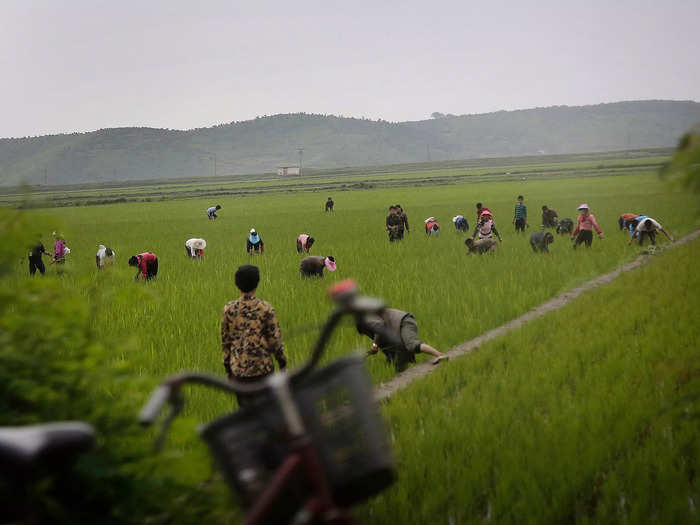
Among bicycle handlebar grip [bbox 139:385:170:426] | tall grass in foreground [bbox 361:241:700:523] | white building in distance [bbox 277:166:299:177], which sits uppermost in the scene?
white building in distance [bbox 277:166:299:177]

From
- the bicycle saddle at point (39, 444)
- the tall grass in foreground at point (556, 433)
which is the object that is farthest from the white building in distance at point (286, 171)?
the bicycle saddle at point (39, 444)

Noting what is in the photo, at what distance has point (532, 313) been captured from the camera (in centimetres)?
922

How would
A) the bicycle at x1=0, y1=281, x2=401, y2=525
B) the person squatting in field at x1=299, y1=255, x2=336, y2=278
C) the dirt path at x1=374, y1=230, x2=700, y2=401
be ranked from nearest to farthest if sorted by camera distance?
1. the bicycle at x1=0, y1=281, x2=401, y2=525
2. the dirt path at x1=374, y1=230, x2=700, y2=401
3. the person squatting in field at x1=299, y1=255, x2=336, y2=278

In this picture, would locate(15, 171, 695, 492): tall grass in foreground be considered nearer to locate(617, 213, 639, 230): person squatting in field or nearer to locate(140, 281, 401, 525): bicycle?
Answer: locate(140, 281, 401, 525): bicycle

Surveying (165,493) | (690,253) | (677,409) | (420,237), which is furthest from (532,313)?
(420,237)

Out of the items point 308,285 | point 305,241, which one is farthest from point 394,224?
point 308,285

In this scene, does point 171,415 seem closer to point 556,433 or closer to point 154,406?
point 154,406

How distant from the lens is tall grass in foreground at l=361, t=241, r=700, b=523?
3332 mm

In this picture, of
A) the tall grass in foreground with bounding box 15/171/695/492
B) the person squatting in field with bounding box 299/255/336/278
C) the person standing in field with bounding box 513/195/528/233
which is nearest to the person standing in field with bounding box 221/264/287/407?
the tall grass in foreground with bounding box 15/171/695/492

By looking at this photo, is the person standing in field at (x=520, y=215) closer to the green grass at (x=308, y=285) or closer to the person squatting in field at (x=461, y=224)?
the green grass at (x=308, y=285)

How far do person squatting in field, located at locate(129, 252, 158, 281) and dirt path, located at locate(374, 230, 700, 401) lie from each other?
21.9 feet

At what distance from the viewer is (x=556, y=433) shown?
4172 millimetres

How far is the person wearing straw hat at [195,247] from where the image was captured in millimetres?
15930

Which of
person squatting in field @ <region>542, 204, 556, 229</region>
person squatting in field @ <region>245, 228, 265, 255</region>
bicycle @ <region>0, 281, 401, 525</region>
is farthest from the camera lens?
person squatting in field @ <region>542, 204, 556, 229</region>
